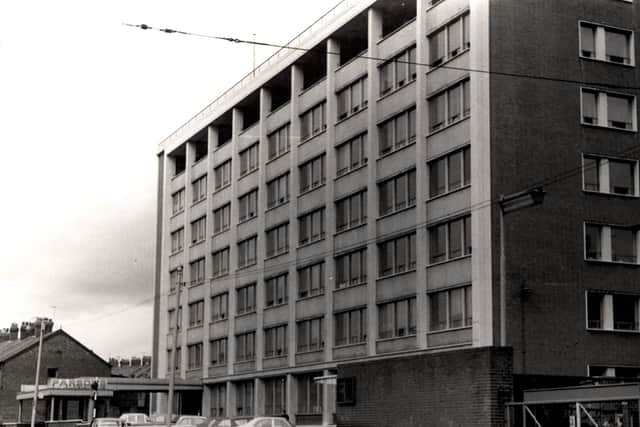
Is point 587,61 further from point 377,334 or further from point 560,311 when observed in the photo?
point 377,334

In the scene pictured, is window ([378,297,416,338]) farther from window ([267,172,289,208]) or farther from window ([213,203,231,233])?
window ([213,203,231,233])

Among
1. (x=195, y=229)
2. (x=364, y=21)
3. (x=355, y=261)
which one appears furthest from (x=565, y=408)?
(x=195, y=229)

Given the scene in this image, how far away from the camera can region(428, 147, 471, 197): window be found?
41.8 metres

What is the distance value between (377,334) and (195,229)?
2766 centimetres

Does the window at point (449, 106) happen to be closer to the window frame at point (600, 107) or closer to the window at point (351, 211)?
the window frame at point (600, 107)

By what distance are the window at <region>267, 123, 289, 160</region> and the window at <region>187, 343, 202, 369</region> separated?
626 inches

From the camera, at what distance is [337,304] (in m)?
51.1

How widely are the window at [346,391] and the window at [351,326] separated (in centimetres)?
1033

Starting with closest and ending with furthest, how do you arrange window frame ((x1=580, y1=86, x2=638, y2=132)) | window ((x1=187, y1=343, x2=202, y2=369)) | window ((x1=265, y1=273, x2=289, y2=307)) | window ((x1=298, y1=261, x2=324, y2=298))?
1. window frame ((x1=580, y1=86, x2=638, y2=132))
2. window ((x1=298, y1=261, x2=324, y2=298))
3. window ((x1=265, y1=273, x2=289, y2=307))
4. window ((x1=187, y1=343, x2=202, y2=369))

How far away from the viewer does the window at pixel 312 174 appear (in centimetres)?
5462

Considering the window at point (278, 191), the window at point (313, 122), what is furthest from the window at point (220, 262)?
the window at point (313, 122)

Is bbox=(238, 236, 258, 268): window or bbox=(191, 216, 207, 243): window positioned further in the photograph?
bbox=(191, 216, 207, 243): window

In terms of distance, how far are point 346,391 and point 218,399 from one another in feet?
96.0

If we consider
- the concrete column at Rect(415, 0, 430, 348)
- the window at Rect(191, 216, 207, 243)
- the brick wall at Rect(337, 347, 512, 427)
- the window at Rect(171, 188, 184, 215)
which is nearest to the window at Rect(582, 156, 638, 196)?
the concrete column at Rect(415, 0, 430, 348)
